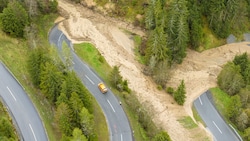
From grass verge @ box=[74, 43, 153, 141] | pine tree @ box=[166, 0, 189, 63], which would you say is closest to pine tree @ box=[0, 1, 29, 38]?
grass verge @ box=[74, 43, 153, 141]

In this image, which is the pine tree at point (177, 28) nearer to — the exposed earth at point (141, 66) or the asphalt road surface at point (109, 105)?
the exposed earth at point (141, 66)

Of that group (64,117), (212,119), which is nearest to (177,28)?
(212,119)

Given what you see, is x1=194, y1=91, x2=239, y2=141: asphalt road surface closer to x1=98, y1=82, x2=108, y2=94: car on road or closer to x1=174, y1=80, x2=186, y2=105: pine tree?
x1=174, y1=80, x2=186, y2=105: pine tree

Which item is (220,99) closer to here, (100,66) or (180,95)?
(180,95)

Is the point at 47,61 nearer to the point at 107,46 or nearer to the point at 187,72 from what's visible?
the point at 107,46

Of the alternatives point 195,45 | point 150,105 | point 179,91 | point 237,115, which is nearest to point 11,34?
point 150,105

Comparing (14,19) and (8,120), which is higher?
(14,19)
